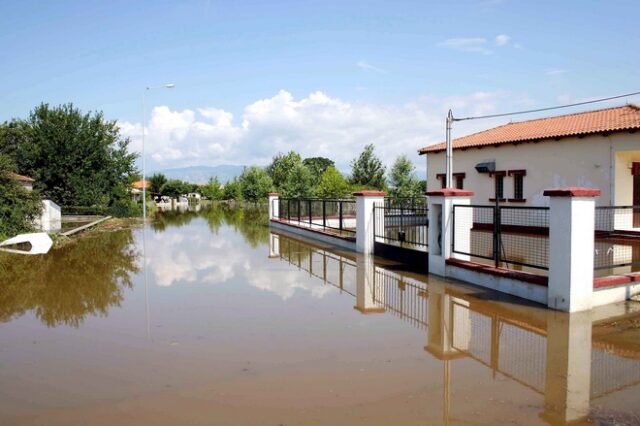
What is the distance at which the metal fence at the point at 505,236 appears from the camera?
9.38 metres

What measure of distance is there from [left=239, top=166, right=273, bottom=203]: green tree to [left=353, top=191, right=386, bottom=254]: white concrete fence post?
133 ft

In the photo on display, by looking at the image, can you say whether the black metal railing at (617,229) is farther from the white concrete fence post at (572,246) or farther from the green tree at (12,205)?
the green tree at (12,205)

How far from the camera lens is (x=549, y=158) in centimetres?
1891

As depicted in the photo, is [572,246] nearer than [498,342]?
No

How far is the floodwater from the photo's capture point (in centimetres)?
434

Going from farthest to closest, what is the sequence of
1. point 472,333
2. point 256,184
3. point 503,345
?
point 256,184 < point 472,333 < point 503,345

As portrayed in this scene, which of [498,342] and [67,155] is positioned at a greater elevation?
[67,155]

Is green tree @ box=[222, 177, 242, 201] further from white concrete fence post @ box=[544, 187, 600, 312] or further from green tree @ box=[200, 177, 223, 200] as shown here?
white concrete fence post @ box=[544, 187, 600, 312]

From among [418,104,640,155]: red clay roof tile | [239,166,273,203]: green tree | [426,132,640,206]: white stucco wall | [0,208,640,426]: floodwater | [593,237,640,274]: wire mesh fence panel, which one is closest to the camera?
[0,208,640,426]: floodwater

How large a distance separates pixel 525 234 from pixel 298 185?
27307mm

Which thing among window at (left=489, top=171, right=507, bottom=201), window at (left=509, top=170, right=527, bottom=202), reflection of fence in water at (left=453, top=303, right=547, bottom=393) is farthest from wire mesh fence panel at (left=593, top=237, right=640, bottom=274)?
window at (left=489, top=171, right=507, bottom=201)

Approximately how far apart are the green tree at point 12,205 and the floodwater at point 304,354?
9649 mm

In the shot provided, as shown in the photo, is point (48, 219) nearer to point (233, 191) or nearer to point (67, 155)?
point (67, 155)

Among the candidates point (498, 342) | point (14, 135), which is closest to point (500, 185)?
point (498, 342)
